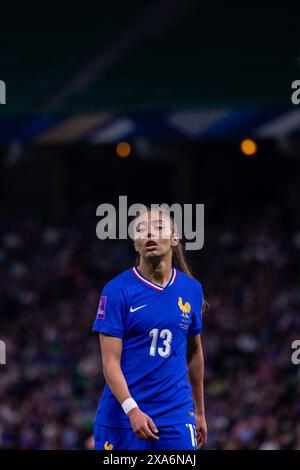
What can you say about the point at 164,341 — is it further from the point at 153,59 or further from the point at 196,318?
the point at 153,59

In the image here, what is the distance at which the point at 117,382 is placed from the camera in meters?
5.68

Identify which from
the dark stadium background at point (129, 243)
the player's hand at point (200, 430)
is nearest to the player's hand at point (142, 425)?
the player's hand at point (200, 430)

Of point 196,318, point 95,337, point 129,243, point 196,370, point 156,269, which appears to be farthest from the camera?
point 129,243

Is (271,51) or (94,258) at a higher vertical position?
(271,51)

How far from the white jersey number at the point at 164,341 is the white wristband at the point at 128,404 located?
0.32 metres

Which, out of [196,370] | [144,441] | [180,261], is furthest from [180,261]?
[144,441]

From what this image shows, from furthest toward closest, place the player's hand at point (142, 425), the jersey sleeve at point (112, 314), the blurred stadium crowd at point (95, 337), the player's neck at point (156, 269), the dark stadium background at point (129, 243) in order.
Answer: the dark stadium background at point (129, 243) → the blurred stadium crowd at point (95, 337) → the player's neck at point (156, 269) → the jersey sleeve at point (112, 314) → the player's hand at point (142, 425)

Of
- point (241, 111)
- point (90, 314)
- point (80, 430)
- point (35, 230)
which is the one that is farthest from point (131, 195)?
point (80, 430)

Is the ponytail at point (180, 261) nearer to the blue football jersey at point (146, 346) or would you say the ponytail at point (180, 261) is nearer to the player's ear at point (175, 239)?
the player's ear at point (175, 239)

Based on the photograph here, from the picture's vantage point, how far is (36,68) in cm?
1820

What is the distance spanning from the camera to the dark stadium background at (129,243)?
56.6 feet

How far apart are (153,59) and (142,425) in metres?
13.0

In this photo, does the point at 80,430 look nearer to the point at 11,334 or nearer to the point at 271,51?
the point at 11,334
